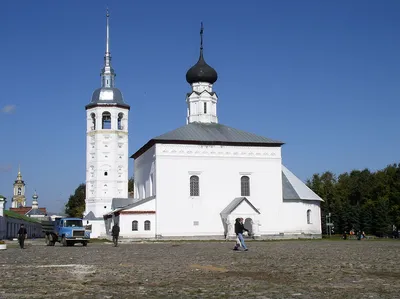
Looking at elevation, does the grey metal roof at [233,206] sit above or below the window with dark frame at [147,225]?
above

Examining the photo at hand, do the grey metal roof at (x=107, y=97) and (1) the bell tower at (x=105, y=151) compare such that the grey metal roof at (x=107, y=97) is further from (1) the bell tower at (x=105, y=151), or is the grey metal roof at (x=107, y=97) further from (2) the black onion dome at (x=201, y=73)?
(2) the black onion dome at (x=201, y=73)

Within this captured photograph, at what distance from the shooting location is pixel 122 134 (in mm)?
60750

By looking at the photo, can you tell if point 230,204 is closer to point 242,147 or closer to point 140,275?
Answer: point 242,147

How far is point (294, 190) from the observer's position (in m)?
47.8

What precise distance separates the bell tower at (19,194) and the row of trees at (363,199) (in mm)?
86256

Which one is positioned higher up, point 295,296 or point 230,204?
point 230,204

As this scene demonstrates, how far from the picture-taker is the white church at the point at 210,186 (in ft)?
143

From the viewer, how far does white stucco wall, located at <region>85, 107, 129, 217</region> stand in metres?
59.4

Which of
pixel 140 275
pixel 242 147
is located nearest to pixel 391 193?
pixel 242 147

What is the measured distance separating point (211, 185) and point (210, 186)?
11 centimetres

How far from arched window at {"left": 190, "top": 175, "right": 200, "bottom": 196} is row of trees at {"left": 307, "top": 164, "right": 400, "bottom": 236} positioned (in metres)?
27.2

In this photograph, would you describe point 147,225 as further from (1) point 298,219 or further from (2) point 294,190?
(2) point 294,190

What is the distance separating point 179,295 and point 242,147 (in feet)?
123

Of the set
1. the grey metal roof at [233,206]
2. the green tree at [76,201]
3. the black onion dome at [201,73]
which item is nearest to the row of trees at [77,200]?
the green tree at [76,201]
